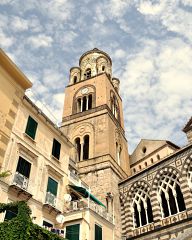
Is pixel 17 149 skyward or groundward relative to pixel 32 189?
skyward

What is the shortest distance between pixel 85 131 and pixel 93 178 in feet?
18.7

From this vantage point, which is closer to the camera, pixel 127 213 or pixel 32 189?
pixel 32 189

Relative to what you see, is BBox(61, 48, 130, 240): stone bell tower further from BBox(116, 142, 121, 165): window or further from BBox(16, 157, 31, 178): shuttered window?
BBox(16, 157, 31, 178): shuttered window

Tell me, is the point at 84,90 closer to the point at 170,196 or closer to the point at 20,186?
the point at 170,196

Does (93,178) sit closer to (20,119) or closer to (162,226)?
(162,226)

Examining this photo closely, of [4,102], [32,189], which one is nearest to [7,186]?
[32,189]

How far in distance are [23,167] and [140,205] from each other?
10950 millimetres

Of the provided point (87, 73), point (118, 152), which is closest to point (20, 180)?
point (118, 152)

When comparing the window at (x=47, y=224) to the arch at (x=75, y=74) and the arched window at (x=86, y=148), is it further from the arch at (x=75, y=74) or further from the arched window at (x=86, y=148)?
the arch at (x=75, y=74)

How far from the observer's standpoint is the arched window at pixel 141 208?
781 inches

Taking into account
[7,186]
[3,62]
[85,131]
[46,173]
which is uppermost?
[85,131]

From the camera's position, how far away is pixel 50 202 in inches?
543

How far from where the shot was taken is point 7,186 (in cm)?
1162

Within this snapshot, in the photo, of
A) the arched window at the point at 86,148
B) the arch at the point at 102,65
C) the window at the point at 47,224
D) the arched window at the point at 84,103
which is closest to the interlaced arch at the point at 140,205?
the arched window at the point at 86,148
